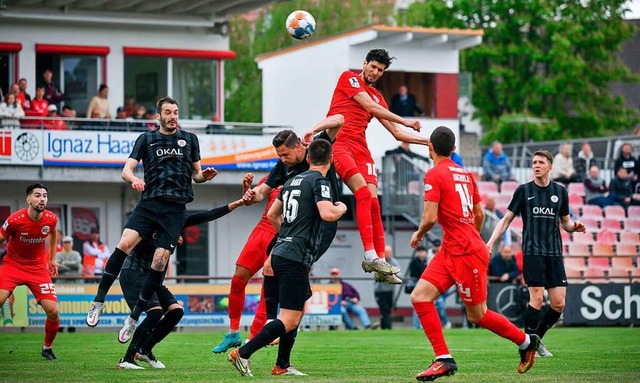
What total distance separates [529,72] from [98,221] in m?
30.2

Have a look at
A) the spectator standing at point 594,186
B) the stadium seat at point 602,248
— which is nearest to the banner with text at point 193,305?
the stadium seat at point 602,248

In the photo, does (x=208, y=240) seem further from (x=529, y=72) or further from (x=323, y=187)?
(x=529, y=72)

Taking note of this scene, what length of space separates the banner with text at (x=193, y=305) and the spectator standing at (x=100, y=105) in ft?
23.3

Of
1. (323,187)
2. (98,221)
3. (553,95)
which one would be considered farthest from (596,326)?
(553,95)

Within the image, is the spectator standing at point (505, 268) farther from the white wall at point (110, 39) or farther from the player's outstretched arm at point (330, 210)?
the player's outstretched arm at point (330, 210)

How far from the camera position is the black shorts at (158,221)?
1420 centimetres

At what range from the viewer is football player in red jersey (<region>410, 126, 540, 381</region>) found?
12258 mm

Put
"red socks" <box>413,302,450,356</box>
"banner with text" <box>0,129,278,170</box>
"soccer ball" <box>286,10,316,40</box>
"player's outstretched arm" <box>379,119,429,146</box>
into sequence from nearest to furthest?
"red socks" <box>413,302,450,356</box>
"player's outstretched arm" <box>379,119,429,146</box>
"soccer ball" <box>286,10,316,40</box>
"banner with text" <box>0,129,278,170</box>

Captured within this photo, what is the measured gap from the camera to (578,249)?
31.2 meters

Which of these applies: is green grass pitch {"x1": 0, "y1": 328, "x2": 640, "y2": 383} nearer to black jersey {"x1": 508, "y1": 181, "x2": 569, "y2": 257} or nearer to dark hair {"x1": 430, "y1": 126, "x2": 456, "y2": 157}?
black jersey {"x1": 508, "y1": 181, "x2": 569, "y2": 257}

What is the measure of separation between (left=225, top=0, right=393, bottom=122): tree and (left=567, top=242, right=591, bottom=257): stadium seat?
2857 centimetres

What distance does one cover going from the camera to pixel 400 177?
32.4 m

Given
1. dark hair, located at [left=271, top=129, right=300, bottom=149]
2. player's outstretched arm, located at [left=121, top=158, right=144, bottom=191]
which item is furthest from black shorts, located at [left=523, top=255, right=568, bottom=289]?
player's outstretched arm, located at [left=121, top=158, right=144, bottom=191]

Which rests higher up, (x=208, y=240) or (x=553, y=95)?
(x=553, y=95)
